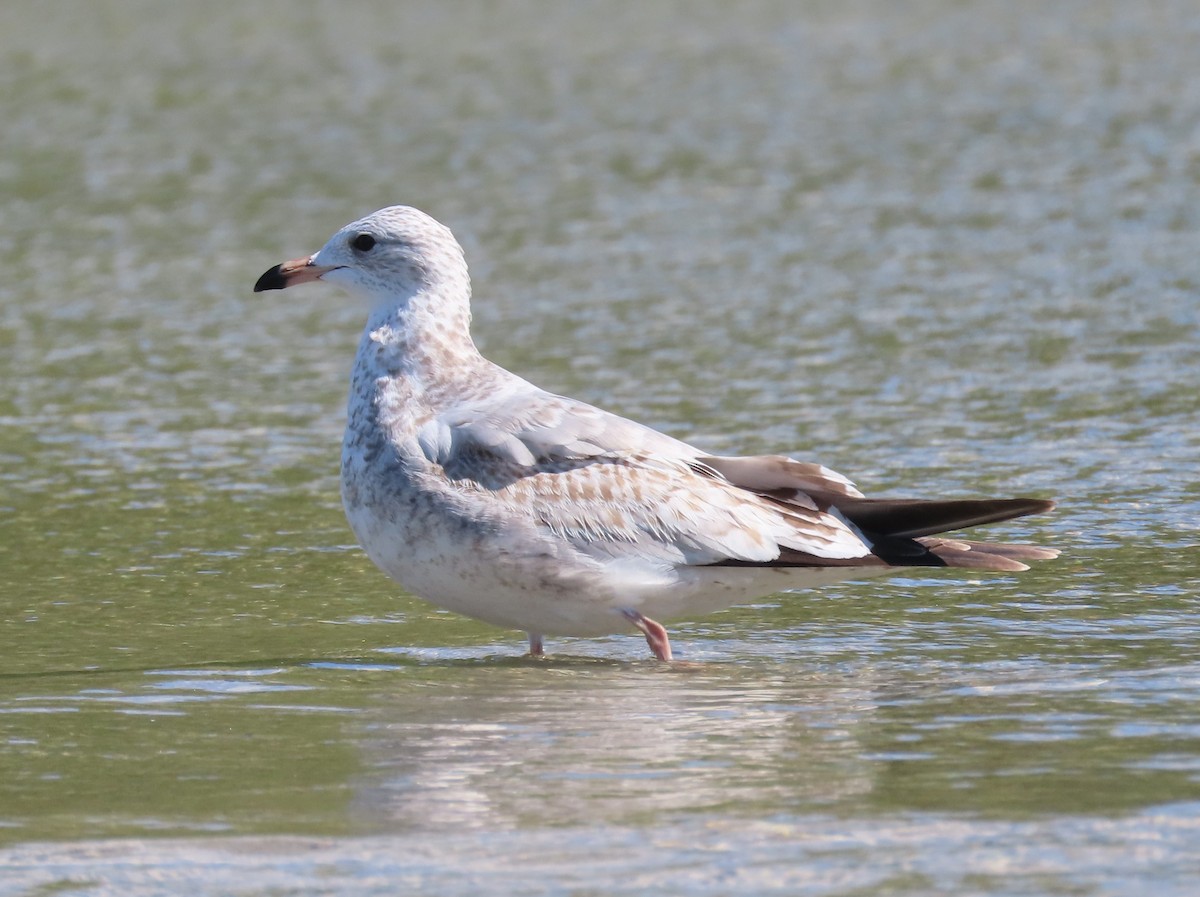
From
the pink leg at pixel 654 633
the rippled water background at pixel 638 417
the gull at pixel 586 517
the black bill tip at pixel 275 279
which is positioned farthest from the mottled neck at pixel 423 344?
the pink leg at pixel 654 633

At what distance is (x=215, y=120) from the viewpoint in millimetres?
23625

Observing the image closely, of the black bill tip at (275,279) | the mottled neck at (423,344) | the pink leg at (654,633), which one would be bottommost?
the pink leg at (654,633)

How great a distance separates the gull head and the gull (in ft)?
1.69

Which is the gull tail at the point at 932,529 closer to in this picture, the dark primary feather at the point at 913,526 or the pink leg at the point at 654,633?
the dark primary feather at the point at 913,526

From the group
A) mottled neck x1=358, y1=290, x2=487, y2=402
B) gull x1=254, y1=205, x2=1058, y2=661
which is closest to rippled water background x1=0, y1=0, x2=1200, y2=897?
gull x1=254, y1=205, x2=1058, y2=661

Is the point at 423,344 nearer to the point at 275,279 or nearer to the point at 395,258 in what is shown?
the point at 395,258

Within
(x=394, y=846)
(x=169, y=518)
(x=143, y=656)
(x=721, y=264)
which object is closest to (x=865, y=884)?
(x=394, y=846)

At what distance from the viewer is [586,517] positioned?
793 centimetres

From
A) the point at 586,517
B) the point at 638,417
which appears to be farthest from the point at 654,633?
the point at 638,417

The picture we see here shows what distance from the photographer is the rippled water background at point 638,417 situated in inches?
229

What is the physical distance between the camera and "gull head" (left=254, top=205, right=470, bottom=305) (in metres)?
8.81

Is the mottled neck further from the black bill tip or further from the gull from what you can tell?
the black bill tip

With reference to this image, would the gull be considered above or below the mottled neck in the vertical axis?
below

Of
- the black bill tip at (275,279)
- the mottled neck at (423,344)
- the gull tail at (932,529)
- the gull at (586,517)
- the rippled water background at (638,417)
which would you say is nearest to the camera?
the rippled water background at (638,417)
